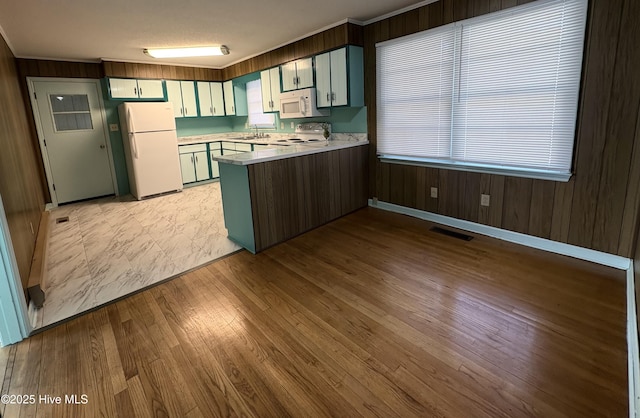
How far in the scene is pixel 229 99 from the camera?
6.67 meters

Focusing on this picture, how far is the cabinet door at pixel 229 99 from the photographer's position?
6.58 metres

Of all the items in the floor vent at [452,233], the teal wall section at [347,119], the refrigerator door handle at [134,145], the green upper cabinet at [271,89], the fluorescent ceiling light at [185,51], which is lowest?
the floor vent at [452,233]

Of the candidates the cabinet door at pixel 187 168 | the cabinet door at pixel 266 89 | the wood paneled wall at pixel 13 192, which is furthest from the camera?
the cabinet door at pixel 187 168

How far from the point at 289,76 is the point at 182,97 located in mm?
2515

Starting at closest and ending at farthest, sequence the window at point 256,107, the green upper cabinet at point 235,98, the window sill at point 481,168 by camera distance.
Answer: the window sill at point 481,168, the window at point 256,107, the green upper cabinet at point 235,98

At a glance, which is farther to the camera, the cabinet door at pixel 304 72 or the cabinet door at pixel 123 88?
the cabinet door at pixel 123 88

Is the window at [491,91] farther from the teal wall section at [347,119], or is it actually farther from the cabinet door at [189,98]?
the cabinet door at [189,98]

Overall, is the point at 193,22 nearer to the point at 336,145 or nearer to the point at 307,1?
the point at 307,1

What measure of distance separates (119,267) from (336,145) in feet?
8.57

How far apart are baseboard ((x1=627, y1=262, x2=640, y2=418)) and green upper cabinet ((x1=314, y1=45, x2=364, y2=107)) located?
3221 mm

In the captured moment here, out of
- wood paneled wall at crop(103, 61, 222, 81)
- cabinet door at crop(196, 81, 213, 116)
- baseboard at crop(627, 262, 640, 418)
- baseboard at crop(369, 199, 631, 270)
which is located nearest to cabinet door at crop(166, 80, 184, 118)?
wood paneled wall at crop(103, 61, 222, 81)

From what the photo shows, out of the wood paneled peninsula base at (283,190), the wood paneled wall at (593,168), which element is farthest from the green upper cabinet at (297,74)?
the wood paneled wall at (593,168)

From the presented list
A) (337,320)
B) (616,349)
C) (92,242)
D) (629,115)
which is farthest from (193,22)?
(616,349)

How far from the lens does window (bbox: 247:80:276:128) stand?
6.28m
